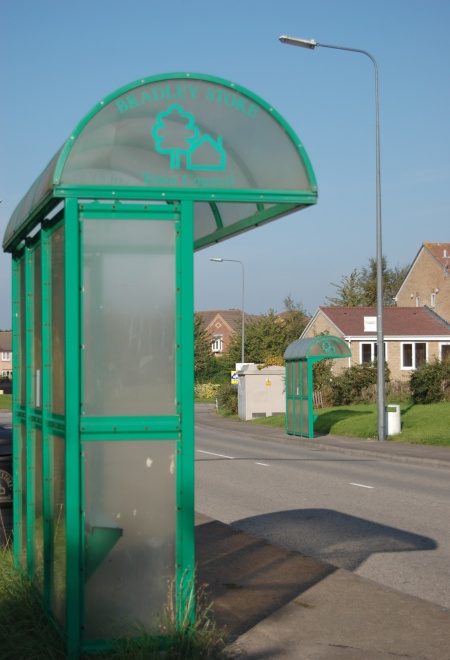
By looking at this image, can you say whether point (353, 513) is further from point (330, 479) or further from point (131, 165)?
point (131, 165)

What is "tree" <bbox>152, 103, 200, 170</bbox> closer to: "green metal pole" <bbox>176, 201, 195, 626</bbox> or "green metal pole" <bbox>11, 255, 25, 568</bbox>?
"green metal pole" <bbox>176, 201, 195, 626</bbox>

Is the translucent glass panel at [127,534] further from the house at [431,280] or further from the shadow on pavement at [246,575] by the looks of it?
the house at [431,280]

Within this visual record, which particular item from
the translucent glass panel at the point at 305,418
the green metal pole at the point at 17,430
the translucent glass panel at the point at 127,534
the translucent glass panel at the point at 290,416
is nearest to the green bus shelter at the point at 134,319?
the translucent glass panel at the point at 127,534

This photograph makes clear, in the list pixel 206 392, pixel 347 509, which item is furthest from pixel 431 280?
pixel 347 509

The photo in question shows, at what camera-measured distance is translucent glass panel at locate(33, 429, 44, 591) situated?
21.3 feet

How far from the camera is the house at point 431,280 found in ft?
212

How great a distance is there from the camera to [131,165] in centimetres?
568

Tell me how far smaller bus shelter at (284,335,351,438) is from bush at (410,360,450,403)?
257 inches

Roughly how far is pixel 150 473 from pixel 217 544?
414 cm

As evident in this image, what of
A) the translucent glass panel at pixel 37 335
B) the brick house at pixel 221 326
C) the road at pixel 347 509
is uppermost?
the brick house at pixel 221 326

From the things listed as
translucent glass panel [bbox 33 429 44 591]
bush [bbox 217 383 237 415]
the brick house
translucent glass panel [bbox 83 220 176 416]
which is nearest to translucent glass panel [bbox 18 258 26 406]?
translucent glass panel [bbox 33 429 44 591]

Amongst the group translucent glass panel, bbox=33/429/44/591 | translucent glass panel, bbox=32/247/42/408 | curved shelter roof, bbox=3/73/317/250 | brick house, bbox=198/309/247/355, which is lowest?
translucent glass panel, bbox=33/429/44/591

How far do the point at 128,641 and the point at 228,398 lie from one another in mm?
45616

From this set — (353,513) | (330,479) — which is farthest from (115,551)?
(330,479)
